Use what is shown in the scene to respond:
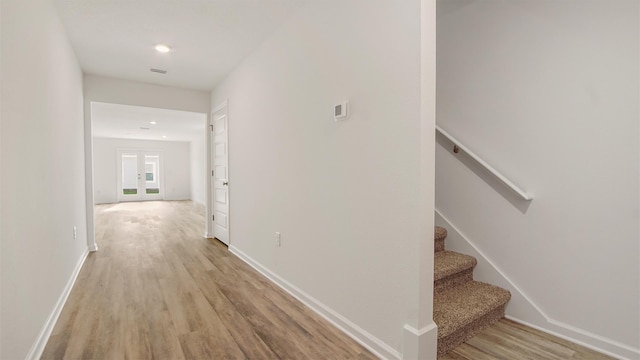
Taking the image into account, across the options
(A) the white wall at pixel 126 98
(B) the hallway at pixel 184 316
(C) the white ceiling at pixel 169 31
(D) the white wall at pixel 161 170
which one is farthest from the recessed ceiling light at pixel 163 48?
(D) the white wall at pixel 161 170

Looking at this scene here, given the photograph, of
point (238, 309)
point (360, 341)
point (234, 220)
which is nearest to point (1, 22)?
point (238, 309)

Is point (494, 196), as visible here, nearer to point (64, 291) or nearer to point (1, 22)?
point (1, 22)

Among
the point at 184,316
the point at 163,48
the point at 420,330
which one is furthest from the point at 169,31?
the point at 420,330

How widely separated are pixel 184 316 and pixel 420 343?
1708mm

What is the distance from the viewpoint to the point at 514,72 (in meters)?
2.21

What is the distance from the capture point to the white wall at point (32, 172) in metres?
1.41

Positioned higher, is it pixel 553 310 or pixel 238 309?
pixel 553 310

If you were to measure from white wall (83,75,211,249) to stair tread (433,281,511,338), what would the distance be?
13.1 feet

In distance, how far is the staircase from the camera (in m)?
1.81

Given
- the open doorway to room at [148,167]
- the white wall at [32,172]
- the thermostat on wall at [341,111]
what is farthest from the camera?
the open doorway to room at [148,167]

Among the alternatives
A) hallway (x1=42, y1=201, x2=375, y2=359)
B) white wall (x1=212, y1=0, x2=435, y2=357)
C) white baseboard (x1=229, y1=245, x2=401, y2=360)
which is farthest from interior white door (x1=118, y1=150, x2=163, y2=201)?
white baseboard (x1=229, y1=245, x2=401, y2=360)

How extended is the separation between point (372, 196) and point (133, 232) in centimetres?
524

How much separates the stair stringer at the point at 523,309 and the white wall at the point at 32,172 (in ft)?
9.50

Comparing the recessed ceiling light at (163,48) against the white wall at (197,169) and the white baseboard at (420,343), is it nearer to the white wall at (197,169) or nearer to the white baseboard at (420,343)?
the white baseboard at (420,343)
